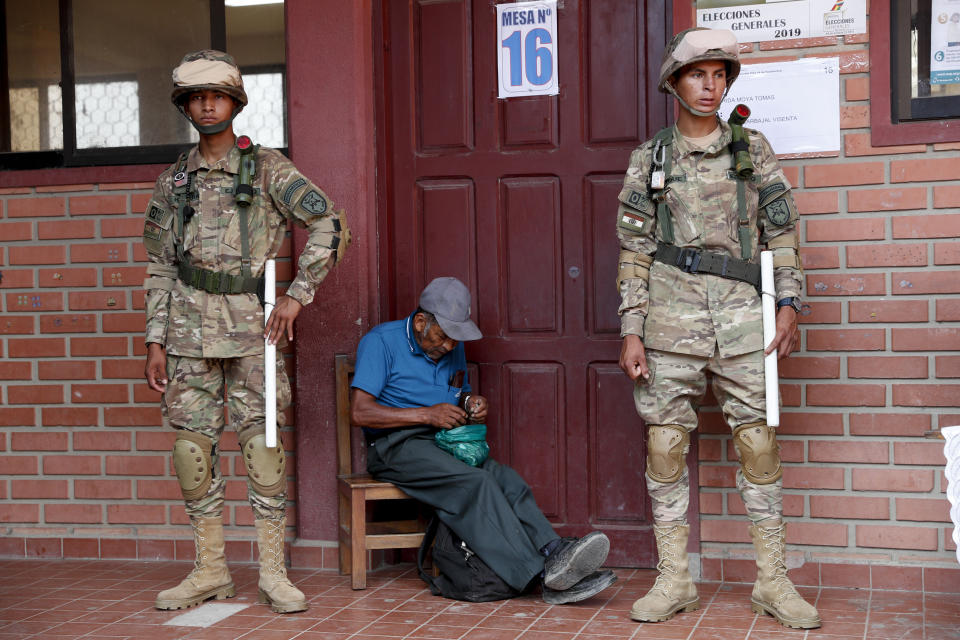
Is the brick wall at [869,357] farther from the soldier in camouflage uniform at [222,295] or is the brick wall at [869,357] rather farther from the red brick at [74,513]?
the red brick at [74,513]

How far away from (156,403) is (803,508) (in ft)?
9.97

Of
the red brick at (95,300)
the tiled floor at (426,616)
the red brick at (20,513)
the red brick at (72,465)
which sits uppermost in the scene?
the red brick at (95,300)

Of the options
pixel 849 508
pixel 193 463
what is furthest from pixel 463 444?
pixel 849 508

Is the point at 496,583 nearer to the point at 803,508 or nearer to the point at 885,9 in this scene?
the point at 803,508

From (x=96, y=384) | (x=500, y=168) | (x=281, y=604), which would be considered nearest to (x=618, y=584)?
(x=281, y=604)

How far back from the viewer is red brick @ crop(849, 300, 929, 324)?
441 cm

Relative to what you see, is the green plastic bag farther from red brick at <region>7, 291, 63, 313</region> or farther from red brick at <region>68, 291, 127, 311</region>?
red brick at <region>7, 291, 63, 313</region>

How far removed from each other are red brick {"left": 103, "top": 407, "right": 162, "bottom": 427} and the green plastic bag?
4.93ft

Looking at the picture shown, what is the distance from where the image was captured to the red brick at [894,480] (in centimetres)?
442

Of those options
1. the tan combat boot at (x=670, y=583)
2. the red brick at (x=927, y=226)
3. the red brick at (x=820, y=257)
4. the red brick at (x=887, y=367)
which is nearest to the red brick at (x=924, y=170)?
the red brick at (x=927, y=226)

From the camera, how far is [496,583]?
173 inches

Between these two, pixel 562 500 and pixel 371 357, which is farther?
pixel 562 500

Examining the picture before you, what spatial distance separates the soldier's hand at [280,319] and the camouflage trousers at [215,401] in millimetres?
140

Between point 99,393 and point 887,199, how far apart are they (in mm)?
3742
